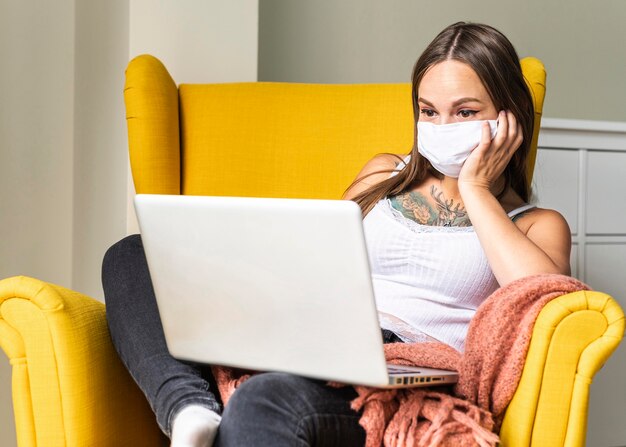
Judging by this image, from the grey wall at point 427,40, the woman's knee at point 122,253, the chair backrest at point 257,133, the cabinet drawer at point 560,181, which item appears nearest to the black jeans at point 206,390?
the woman's knee at point 122,253

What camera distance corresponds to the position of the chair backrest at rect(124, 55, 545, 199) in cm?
174

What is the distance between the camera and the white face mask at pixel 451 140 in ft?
4.41

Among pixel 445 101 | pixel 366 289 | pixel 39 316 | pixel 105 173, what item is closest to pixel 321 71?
pixel 105 173

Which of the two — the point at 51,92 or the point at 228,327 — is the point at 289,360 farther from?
the point at 51,92

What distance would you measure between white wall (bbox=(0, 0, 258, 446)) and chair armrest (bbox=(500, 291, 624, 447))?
3.93 feet

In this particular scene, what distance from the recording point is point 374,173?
5.09ft

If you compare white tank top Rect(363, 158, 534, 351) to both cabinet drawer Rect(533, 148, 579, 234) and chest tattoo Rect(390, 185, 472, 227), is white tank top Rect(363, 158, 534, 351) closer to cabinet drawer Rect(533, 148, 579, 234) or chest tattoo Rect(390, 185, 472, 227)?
chest tattoo Rect(390, 185, 472, 227)

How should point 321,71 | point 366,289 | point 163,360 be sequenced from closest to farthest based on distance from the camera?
point 366,289 → point 163,360 → point 321,71

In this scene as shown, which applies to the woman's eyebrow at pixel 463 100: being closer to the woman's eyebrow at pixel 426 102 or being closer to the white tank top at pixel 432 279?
the woman's eyebrow at pixel 426 102

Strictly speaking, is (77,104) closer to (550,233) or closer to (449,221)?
(449,221)

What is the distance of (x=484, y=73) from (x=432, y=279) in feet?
1.11

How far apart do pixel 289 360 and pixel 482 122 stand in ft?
1.85

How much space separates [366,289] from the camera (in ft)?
2.92

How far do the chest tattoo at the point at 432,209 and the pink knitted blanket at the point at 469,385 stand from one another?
1.09 feet
